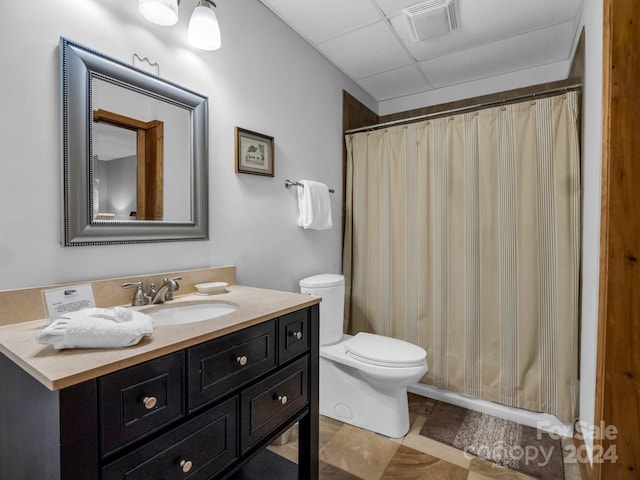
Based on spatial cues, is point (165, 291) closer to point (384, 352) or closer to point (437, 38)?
point (384, 352)

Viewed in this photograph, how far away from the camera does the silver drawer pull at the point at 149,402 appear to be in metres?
0.76

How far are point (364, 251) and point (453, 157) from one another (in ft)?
3.01

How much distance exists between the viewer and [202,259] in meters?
1.50

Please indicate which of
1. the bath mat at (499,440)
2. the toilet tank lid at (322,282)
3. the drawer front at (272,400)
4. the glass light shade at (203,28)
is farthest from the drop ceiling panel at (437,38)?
the bath mat at (499,440)

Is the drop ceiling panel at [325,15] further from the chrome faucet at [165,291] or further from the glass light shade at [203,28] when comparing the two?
the chrome faucet at [165,291]

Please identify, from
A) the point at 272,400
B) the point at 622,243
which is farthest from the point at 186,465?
the point at 622,243

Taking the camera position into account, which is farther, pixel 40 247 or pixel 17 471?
pixel 40 247

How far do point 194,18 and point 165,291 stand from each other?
107 cm

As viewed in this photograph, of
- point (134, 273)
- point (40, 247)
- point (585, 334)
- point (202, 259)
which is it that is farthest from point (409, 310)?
point (40, 247)

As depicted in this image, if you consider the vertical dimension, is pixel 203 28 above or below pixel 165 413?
above

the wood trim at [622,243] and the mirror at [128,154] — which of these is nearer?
the mirror at [128,154]

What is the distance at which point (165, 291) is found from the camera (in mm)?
1241

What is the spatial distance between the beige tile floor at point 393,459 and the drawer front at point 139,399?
3.45 feet

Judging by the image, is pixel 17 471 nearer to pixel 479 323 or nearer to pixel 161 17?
pixel 161 17
